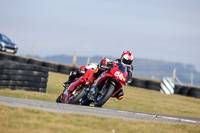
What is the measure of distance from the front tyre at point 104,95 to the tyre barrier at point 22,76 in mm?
4573

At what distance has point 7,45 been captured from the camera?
30.8m

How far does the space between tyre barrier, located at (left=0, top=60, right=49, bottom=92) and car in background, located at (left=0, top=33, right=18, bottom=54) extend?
60.5 feet

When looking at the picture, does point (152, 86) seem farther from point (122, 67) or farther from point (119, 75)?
point (119, 75)

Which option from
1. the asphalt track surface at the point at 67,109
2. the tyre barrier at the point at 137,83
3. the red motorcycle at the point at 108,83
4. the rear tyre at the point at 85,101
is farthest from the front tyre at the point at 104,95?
the tyre barrier at the point at 137,83

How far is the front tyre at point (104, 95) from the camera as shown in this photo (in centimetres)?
820

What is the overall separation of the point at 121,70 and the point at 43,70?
16.6 ft

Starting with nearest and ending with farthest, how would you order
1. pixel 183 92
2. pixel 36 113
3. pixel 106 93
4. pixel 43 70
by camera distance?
pixel 36 113 → pixel 106 93 → pixel 43 70 → pixel 183 92

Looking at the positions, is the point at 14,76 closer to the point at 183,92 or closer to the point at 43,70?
the point at 43,70

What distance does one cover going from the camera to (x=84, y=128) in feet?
15.4

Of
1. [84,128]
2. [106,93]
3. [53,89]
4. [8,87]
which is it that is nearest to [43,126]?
[84,128]

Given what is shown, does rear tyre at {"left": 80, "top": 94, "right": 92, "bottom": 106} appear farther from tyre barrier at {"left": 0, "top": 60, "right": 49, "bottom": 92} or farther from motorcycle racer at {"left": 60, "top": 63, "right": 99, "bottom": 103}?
tyre barrier at {"left": 0, "top": 60, "right": 49, "bottom": 92}

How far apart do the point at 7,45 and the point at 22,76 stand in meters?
19.2

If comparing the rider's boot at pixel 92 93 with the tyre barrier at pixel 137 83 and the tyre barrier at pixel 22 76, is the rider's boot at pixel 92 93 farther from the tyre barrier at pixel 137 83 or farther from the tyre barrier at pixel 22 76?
the tyre barrier at pixel 137 83

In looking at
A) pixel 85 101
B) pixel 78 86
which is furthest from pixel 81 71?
pixel 85 101
